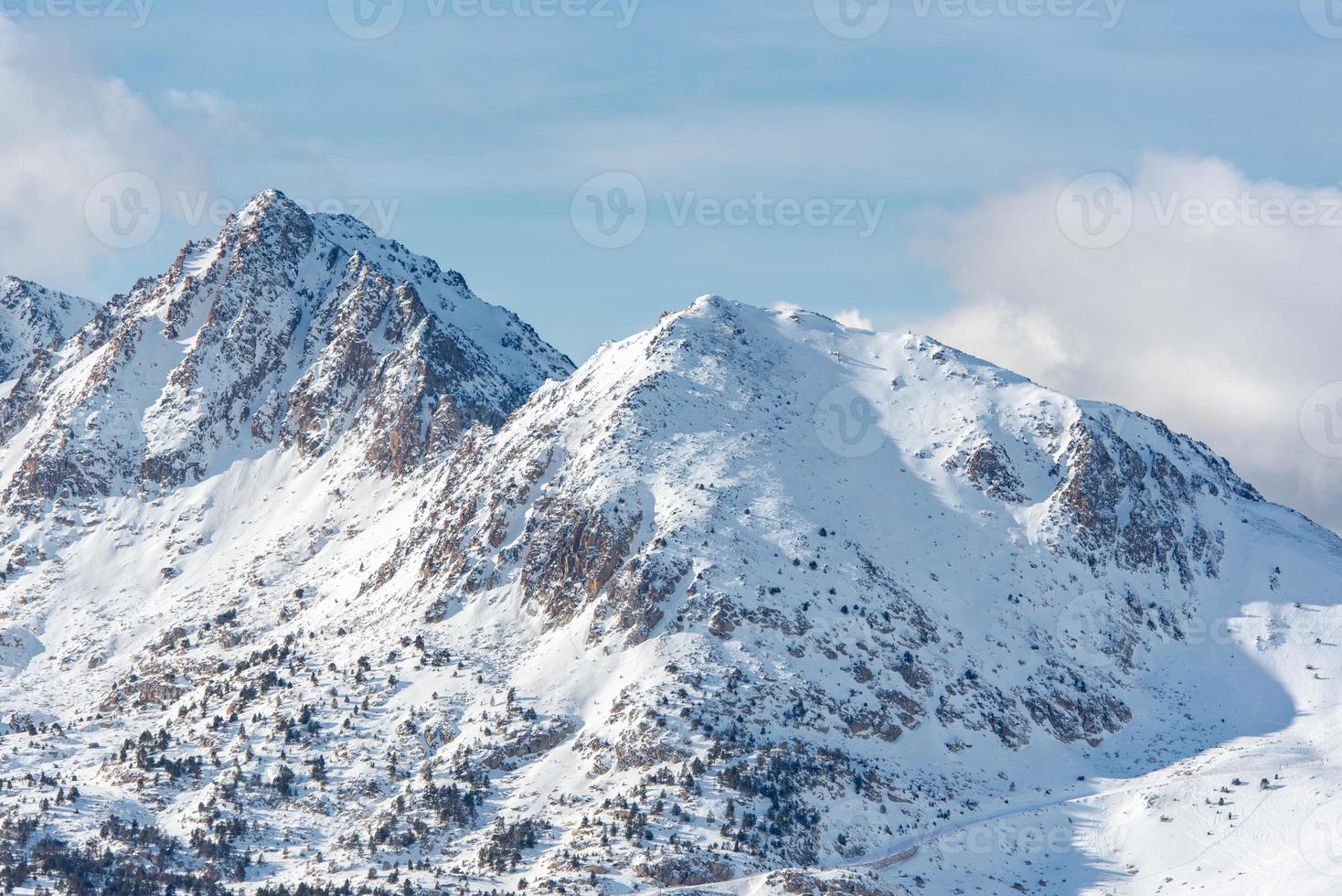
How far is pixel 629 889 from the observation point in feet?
590

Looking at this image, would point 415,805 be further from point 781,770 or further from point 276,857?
point 781,770

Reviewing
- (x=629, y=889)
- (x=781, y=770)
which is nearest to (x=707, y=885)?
(x=629, y=889)

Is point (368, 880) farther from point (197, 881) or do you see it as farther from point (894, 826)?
point (894, 826)

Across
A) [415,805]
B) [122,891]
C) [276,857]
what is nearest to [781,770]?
[415,805]

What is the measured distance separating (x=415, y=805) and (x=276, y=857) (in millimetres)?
17053

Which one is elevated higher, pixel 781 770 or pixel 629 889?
pixel 781 770

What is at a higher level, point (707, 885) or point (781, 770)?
point (781, 770)

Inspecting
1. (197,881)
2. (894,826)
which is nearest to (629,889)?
(894,826)

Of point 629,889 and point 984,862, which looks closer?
point 629,889

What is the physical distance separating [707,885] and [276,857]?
51758 mm

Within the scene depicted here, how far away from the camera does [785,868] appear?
183 m

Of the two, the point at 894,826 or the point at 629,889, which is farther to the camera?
the point at 894,826

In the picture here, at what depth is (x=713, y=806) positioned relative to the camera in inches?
7574

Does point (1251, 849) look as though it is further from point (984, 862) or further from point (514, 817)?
point (514, 817)
